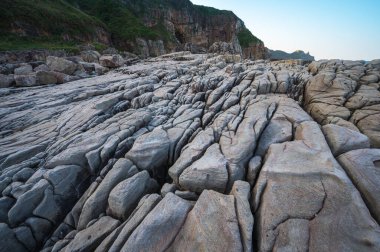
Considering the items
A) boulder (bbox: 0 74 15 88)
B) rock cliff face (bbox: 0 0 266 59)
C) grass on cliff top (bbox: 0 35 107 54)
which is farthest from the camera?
rock cliff face (bbox: 0 0 266 59)

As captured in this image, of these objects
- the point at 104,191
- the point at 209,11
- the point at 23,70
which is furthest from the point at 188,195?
the point at 209,11

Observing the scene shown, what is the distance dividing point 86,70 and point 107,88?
2009 cm

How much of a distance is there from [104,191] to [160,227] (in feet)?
16.1

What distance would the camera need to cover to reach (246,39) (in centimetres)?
17150

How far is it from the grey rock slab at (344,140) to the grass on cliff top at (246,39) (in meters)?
178

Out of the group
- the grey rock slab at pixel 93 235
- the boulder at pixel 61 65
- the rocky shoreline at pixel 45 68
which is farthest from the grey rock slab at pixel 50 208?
the boulder at pixel 61 65

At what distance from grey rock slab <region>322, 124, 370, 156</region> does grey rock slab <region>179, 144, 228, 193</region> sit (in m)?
5.78

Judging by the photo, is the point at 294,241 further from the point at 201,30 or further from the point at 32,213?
the point at 201,30

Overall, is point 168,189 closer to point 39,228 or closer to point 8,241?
point 39,228

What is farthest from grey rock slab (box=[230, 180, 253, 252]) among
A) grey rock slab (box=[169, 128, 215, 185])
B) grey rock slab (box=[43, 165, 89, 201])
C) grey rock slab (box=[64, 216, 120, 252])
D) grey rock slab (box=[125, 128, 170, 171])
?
grey rock slab (box=[43, 165, 89, 201])

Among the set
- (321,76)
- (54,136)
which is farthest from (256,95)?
(54,136)

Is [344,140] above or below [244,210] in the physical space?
above

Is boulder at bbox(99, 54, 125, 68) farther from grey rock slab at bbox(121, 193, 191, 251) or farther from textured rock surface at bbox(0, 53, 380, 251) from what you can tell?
grey rock slab at bbox(121, 193, 191, 251)

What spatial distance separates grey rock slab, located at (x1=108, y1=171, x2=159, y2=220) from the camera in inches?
422
